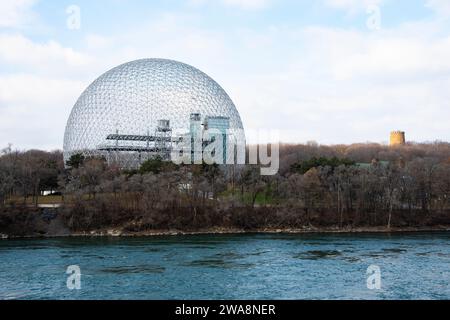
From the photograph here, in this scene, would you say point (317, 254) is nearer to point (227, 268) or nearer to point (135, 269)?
point (227, 268)

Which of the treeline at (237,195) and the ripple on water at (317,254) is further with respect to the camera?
the treeline at (237,195)

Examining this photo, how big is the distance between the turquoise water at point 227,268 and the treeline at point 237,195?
974 centimetres

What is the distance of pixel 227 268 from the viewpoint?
2912 cm

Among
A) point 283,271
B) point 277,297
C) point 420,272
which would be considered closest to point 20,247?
point 283,271

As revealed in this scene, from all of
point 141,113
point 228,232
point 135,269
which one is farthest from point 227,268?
point 141,113

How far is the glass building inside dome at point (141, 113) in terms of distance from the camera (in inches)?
2854

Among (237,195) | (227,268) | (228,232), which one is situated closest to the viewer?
(227,268)

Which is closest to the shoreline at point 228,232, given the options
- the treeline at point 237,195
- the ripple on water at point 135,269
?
the treeline at point 237,195

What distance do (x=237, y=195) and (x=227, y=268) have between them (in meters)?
33.7

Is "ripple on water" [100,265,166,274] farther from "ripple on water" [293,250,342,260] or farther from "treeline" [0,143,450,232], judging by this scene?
"treeline" [0,143,450,232]

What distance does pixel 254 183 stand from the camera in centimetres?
6138

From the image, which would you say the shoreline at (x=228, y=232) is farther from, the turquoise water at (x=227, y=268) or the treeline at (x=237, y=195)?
the turquoise water at (x=227, y=268)

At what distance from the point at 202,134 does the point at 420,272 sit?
4856 centimetres

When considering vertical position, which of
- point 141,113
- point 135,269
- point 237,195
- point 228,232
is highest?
point 141,113
